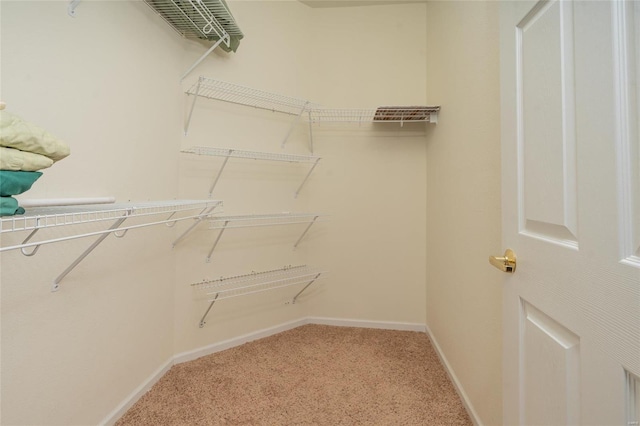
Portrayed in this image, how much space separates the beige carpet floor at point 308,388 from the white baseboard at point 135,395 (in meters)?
0.03

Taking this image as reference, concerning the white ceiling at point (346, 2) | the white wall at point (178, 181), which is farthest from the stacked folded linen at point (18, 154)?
the white ceiling at point (346, 2)

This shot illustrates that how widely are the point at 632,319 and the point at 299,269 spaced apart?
1.97 metres

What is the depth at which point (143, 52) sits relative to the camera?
1.47m

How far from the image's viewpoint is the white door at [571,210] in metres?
0.45

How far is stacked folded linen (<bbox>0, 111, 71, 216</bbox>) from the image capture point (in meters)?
0.57

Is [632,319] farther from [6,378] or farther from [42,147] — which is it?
[6,378]

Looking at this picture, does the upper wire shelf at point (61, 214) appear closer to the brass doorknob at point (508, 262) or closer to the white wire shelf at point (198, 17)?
the brass doorknob at point (508, 262)

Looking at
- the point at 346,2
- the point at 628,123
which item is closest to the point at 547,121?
the point at 628,123

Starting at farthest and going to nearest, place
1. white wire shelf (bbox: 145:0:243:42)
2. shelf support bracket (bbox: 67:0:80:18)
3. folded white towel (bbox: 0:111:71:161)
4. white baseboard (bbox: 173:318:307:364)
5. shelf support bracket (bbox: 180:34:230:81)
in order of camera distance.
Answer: white baseboard (bbox: 173:318:307:364) < shelf support bracket (bbox: 180:34:230:81) < white wire shelf (bbox: 145:0:243:42) < shelf support bracket (bbox: 67:0:80:18) < folded white towel (bbox: 0:111:71:161)

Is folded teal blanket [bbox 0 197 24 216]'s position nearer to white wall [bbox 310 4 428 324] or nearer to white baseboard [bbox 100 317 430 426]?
white baseboard [bbox 100 317 430 426]

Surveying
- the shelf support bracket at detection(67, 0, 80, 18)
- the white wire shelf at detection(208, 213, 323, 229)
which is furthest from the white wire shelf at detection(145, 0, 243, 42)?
the white wire shelf at detection(208, 213, 323, 229)

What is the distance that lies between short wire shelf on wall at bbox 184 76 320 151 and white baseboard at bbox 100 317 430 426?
144 cm

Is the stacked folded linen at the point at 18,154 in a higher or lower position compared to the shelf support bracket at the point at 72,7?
lower

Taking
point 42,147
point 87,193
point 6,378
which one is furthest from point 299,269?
point 42,147
